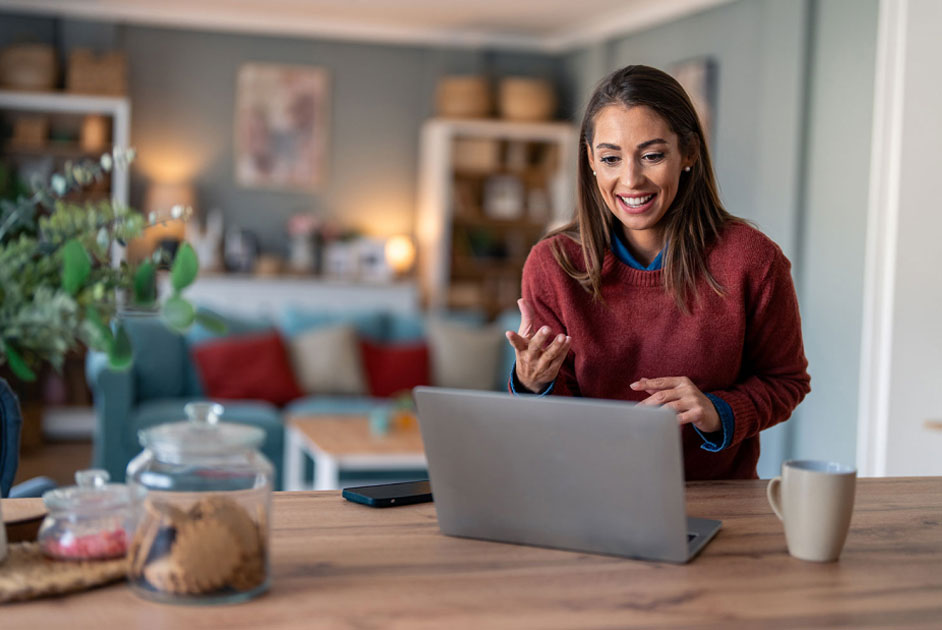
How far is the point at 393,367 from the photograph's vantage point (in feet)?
18.4

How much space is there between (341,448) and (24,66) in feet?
13.6

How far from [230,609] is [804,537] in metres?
0.63

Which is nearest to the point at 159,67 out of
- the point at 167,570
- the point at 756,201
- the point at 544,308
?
the point at 756,201

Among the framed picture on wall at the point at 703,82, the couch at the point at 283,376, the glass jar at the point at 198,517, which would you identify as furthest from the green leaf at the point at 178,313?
the framed picture on wall at the point at 703,82

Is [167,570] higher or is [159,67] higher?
[159,67]

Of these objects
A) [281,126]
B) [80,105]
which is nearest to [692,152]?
[80,105]

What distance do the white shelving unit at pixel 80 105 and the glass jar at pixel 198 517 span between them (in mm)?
6061

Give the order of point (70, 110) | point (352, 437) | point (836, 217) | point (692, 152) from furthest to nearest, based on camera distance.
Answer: point (70, 110)
point (836, 217)
point (352, 437)
point (692, 152)

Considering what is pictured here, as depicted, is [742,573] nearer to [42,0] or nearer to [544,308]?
[544,308]

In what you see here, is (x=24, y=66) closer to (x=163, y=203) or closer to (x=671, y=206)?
(x=163, y=203)

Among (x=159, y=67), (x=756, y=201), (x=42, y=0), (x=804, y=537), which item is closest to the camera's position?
(x=804, y=537)

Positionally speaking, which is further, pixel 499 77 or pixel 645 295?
pixel 499 77

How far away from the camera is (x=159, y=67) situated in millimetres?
7355

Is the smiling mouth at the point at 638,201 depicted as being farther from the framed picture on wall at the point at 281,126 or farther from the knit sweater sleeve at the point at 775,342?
the framed picture on wall at the point at 281,126
